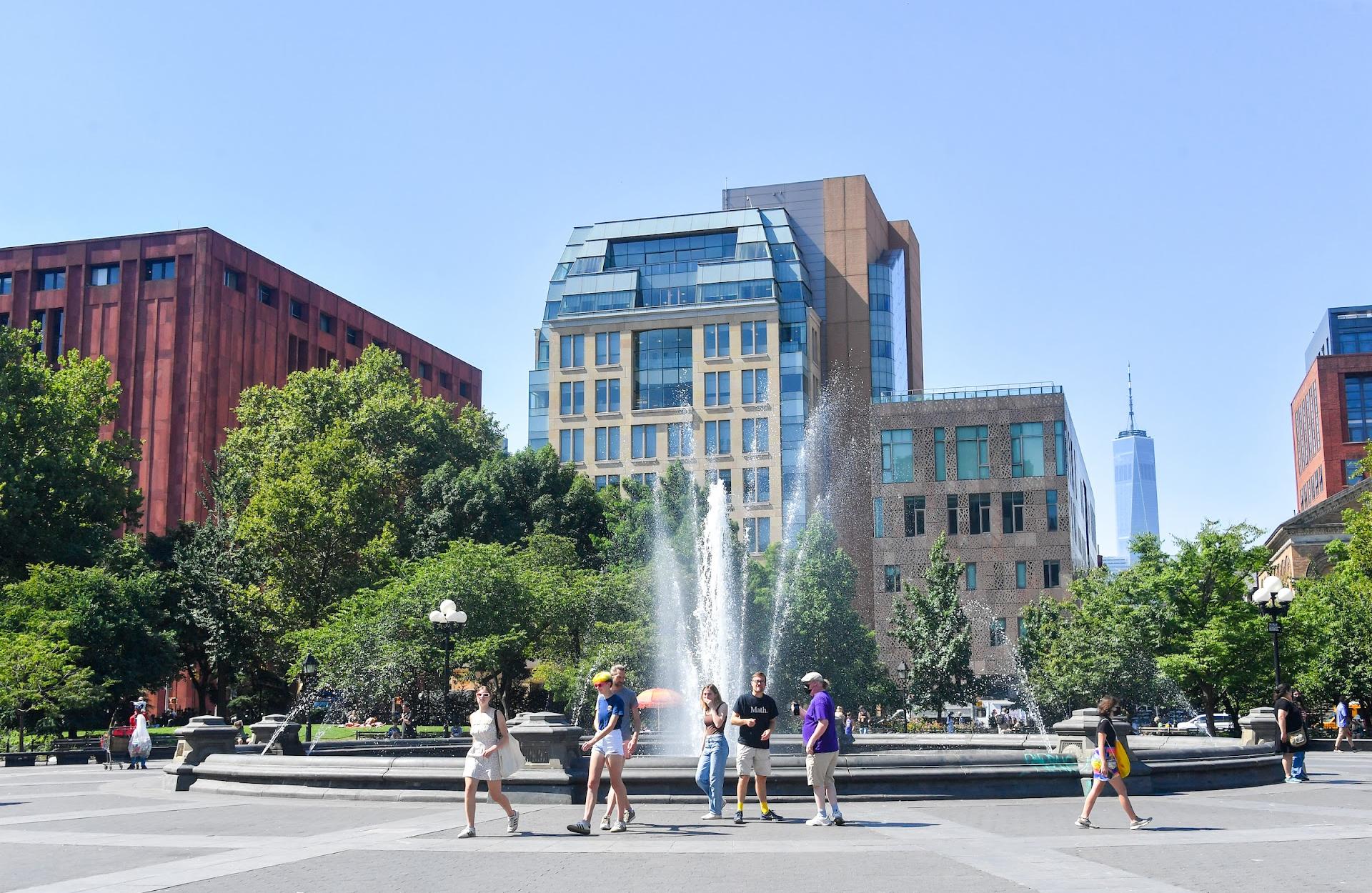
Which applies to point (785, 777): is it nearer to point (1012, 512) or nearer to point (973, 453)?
point (1012, 512)

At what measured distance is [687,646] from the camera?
41.7 meters

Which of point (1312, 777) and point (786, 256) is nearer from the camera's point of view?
point (1312, 777)

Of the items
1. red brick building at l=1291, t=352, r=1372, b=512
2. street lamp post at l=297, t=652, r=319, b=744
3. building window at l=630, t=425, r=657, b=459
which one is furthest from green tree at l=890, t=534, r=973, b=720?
red brick building at l=1291, t=352, r=1372, b=512

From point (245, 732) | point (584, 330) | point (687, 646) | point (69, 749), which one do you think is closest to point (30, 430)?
point (245, 732)

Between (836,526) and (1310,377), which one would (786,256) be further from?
(1310,377)

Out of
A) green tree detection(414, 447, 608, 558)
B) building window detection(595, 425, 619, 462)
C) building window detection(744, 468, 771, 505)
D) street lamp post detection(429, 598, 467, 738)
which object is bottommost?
street lamp post detection(429, 598, 467, 738)

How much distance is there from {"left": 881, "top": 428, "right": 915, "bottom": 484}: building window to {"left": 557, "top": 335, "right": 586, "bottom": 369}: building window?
73.6 feet

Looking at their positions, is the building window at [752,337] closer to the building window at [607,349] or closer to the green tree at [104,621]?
the building window at [607,349]

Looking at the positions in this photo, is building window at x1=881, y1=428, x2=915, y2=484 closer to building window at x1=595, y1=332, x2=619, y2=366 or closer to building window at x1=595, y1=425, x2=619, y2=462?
building window at x1=595, y1=425, x2=619, y2=462

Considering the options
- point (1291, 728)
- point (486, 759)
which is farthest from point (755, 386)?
point (486, 759)

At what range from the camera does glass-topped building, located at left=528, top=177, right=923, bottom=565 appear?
80.3 meters

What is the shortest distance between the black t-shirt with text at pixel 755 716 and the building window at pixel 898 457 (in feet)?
187

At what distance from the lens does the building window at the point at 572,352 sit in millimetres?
83812

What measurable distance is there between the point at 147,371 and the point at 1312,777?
213 ft
